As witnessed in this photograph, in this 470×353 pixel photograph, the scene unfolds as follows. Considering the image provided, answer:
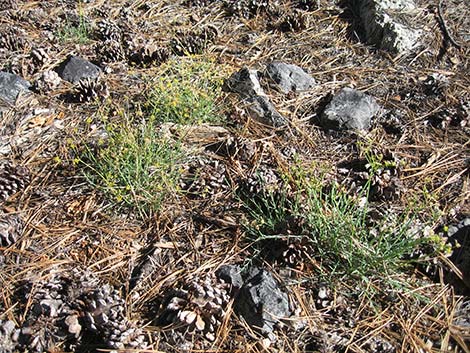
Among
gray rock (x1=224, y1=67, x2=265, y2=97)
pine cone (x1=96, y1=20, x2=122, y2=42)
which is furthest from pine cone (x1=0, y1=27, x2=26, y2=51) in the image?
gray rock (x1=224, y1=67, x2=265, y2=97)

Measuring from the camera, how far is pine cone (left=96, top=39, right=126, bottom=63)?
11.7 feet

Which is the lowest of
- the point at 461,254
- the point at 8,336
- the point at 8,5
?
the point at 8,336

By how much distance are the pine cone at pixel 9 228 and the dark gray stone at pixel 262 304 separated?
1.12m

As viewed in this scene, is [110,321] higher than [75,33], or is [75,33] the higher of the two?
[75,33]

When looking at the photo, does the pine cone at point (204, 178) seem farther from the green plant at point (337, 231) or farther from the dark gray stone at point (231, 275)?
the dark gray stone at point (231, 275)

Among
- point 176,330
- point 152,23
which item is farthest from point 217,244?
point 152,23

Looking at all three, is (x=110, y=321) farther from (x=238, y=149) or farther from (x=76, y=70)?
(x=76, y=70)

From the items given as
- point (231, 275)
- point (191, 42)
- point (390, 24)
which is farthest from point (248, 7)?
point (231, 275)

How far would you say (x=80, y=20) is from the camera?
3.85 meters

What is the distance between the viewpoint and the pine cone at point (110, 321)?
6.71 feet

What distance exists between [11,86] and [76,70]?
1.39 ft

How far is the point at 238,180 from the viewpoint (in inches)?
108

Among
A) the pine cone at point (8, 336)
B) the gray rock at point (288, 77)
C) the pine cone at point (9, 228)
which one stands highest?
the gray rock at point (288, 77)

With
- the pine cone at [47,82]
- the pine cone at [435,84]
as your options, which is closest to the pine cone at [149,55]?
the pine cone at [47,82]
